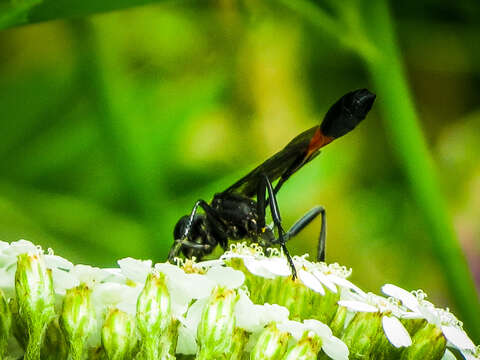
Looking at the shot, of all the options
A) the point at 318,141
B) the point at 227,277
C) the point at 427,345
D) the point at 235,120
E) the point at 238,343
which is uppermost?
the point at 235,120

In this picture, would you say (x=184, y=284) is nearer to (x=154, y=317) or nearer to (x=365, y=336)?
(x=154, y=317)

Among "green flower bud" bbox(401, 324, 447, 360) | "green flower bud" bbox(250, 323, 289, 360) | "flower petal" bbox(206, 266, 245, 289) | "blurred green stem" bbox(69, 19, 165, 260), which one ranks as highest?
"blurred green stem" bbox(69, 19, 165, 260)

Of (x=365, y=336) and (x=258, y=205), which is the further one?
(x=258, y=205)

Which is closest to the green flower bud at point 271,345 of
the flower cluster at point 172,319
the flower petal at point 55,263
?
the flower cluster at point 172,319

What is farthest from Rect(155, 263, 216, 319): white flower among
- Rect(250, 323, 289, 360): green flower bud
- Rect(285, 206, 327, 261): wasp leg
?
Rect(285, 206, 327, 261): wasp leg

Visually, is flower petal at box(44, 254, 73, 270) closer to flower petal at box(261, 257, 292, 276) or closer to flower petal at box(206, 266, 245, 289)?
flower petal at box(206, 266, 245, 289)

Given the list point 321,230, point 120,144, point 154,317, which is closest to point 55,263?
point 154,317

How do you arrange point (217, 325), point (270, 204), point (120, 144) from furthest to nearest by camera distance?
point (120, 144) < point (270, 204) < point (217, 325)
